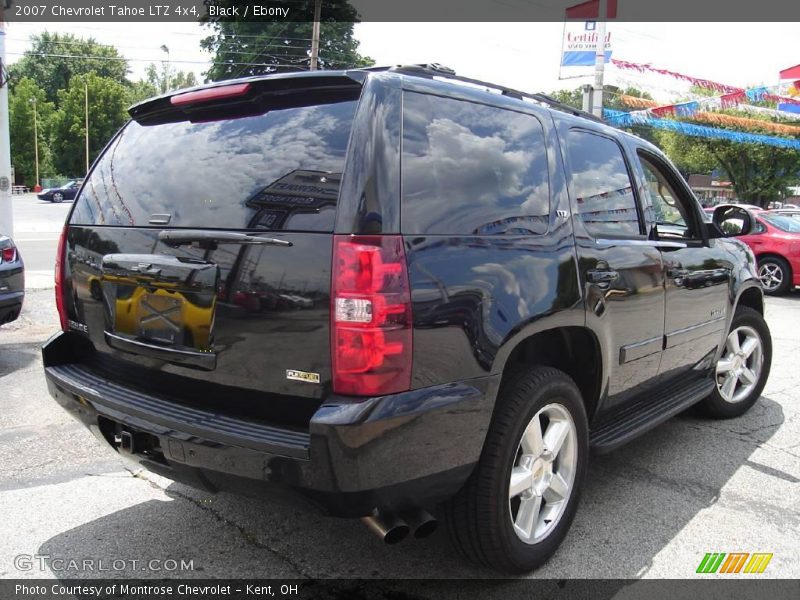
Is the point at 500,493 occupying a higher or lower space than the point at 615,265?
lower

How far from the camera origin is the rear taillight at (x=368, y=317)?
2.12 metres

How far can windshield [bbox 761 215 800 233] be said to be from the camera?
39.8 ft

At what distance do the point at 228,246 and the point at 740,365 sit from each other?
411 cm

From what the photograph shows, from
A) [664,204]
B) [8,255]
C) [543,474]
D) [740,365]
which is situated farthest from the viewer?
[8,255]

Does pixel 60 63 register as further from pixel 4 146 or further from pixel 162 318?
pixel 162 318

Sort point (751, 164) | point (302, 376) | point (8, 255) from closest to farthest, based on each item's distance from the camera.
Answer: point (302, 376) < point (8, 255) < point (751, 164)

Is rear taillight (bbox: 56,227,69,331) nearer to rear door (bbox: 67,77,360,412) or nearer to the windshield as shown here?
rear door (bbox: 67,77,360,412)

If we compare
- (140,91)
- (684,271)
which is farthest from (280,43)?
(140,91)

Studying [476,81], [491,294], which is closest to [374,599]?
[491,294]

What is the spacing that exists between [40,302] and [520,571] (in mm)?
7768

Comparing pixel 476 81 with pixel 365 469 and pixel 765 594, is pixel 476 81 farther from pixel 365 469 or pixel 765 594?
pixel 765 594

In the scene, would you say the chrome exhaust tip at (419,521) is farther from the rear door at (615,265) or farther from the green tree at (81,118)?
the green tree at (81,118)

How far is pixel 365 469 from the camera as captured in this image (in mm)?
2105

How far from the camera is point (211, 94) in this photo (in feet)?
8.65
